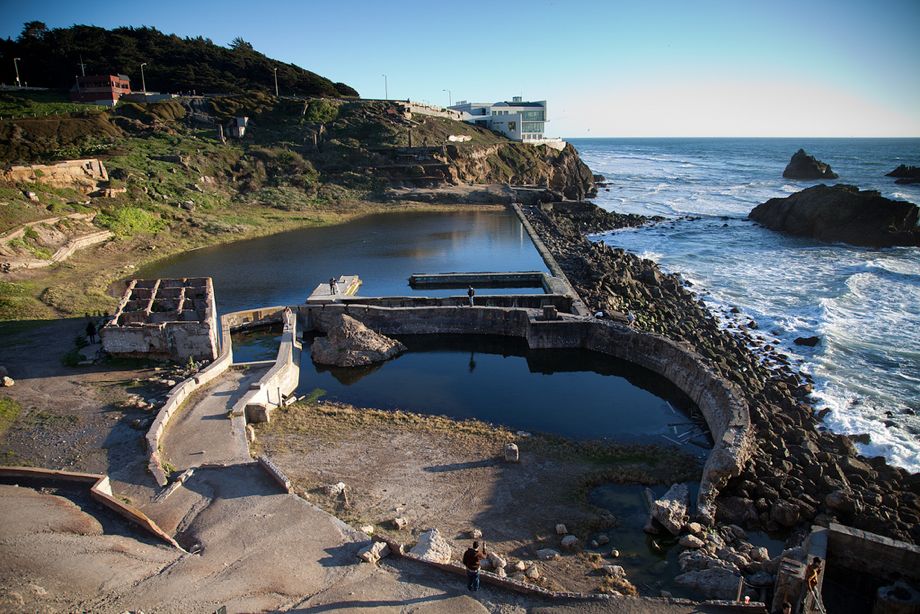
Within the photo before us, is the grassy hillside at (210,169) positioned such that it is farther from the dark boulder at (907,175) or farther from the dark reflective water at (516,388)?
the dark boulder at (907,175)

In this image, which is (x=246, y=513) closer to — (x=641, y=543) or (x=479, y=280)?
(x=641, y=543)

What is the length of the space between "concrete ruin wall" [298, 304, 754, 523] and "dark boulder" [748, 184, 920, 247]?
3508cm

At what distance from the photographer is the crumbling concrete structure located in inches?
782

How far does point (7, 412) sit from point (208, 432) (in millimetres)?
6012

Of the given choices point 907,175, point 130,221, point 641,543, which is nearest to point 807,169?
point 907,175

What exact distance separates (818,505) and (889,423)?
7140 millimetres

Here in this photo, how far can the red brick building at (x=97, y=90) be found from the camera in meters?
71.4

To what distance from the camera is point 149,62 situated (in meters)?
86.9

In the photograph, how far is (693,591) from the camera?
35.7 feet

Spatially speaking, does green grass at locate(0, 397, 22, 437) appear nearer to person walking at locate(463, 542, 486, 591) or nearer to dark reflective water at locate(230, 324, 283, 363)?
dark reflective water at locate(230, 324, 283, 363)

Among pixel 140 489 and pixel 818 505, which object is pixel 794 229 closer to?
pixel 818 505

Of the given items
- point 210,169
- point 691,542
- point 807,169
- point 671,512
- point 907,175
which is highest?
point 807,169

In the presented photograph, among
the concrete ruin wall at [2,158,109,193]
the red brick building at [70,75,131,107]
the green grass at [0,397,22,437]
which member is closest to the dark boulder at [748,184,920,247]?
the green grass at [0,397,22,437]

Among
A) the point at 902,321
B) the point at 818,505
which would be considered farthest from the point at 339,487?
the point at 902,321
